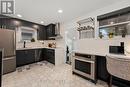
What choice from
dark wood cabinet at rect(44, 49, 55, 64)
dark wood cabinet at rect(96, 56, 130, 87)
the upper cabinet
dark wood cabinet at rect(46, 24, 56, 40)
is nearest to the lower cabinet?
dark wood cabinet at rect(44, 49, 55, 64)

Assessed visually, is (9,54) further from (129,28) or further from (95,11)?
(129,28)

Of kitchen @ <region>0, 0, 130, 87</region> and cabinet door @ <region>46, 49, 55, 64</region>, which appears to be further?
cabinet door @ <region>46, 49, 55, 64</region>

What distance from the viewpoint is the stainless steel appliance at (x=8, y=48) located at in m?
2.80

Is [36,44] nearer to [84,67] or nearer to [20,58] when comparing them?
[20,58]

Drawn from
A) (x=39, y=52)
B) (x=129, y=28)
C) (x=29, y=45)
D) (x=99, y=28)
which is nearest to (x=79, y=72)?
(x=99, y=28)

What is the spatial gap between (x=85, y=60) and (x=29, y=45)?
11.1 feet

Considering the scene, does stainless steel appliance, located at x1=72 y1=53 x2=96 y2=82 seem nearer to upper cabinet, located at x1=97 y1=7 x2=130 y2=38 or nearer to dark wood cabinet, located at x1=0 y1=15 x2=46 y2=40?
upper cabinet, located at x1=97 y1=7 x2=130 y2=38

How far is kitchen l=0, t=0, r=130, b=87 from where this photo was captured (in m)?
2.17

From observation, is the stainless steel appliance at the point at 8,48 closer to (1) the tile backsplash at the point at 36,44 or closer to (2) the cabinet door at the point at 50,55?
(1) the tile backsplash at the point at 36,44

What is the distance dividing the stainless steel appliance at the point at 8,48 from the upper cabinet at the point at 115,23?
3077 millimetres

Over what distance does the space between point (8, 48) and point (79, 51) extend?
→ 2475mm

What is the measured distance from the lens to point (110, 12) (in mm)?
2656

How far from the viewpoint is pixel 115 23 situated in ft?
8.38

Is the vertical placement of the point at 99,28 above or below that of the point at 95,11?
below
